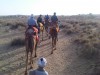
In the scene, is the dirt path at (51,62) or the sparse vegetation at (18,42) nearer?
the dirt path at (51,62)

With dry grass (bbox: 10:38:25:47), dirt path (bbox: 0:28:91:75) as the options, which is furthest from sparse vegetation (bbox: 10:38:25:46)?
dirt path (bbox: 0:28:91:75)

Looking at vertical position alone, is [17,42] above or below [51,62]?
below

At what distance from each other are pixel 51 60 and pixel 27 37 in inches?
114

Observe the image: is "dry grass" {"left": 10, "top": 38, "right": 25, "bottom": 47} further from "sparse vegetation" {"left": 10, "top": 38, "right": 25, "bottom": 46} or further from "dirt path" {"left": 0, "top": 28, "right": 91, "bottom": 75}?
"dirt path" {"left": 0, "top": 28, "right": 91, "bottom": 75}

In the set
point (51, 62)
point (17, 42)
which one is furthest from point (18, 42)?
point (51, 62)

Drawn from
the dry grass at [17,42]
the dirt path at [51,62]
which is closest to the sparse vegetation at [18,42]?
the dry grass at [17,42]

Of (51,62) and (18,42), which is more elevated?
(51,62)

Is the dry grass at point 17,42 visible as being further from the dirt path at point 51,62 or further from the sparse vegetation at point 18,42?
the dirt path at point 51,62

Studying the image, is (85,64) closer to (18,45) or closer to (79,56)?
(79,56)

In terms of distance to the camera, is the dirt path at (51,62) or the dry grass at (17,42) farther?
the dry grass at (17,42)

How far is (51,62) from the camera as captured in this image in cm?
1465

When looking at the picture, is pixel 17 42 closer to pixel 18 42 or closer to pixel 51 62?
pixel 18 42

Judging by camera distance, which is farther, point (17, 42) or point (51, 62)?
point (17, 42)

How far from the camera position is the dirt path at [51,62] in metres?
12.8
